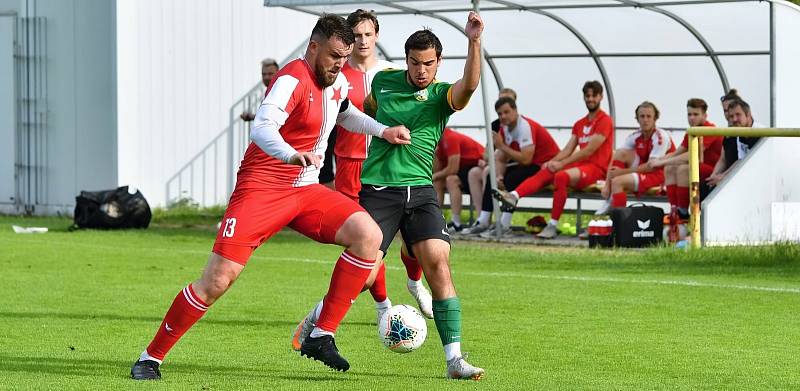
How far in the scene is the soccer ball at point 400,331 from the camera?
765 centimetres

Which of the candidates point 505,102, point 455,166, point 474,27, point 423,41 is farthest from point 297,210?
point 455,166

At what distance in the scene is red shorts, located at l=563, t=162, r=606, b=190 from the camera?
1750 centimetres

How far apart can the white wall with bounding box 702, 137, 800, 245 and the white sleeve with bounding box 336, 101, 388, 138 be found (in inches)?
321

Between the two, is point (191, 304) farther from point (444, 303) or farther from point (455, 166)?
point (455, 166)

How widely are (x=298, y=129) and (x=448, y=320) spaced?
1184mm

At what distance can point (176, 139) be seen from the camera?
21.6m

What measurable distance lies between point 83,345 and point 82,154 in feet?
41.0

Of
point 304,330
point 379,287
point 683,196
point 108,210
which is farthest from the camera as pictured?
point 108,210

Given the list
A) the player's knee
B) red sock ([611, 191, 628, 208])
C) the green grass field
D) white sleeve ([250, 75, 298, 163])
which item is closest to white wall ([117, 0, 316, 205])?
the player's knee

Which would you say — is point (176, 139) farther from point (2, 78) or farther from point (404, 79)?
point (404, 79)

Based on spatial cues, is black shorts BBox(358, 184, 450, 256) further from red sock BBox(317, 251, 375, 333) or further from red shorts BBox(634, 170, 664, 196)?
red shorts BBox(634, 170, 664, 196)

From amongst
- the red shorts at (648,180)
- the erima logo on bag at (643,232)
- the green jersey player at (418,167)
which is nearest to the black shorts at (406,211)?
the green jersey player at (418,167)

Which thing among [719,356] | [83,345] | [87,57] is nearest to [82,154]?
[87,57]

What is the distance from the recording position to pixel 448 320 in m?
7.54
